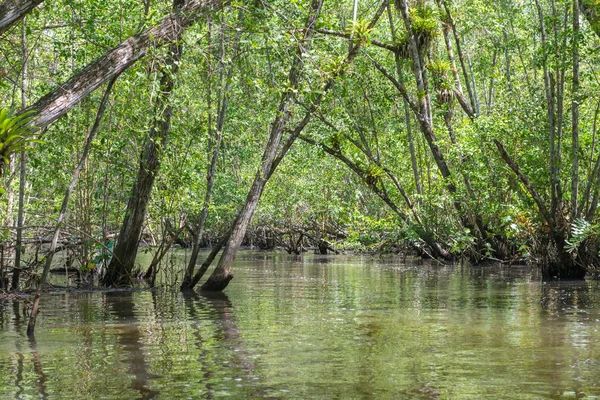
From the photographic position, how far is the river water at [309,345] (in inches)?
234

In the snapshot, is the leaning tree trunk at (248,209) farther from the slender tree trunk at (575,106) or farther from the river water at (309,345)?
the slender tree trunk at (575,106)

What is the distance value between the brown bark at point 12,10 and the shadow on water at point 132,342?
3154 mm

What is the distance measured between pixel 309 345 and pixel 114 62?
11.5 feet

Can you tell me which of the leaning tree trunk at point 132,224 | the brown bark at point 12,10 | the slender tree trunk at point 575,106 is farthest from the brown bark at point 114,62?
the slender tree trunk at point 575,106

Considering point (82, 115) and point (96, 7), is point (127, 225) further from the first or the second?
point (96, 7)

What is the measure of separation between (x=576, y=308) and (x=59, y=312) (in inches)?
280

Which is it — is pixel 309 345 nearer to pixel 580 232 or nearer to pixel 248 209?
pixel 248 209

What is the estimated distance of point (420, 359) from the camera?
7.21 m

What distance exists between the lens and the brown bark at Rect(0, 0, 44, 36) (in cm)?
740

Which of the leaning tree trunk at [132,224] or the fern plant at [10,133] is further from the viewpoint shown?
the leaning tree trunk at [132,224]

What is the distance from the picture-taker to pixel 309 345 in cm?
812

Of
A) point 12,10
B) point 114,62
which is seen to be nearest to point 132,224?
point 114,62

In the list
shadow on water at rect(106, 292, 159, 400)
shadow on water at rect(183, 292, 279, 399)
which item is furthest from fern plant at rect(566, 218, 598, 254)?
shadow on water at rect(106, 292, 159, 400)

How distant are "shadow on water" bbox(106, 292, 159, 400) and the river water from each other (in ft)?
0.05
